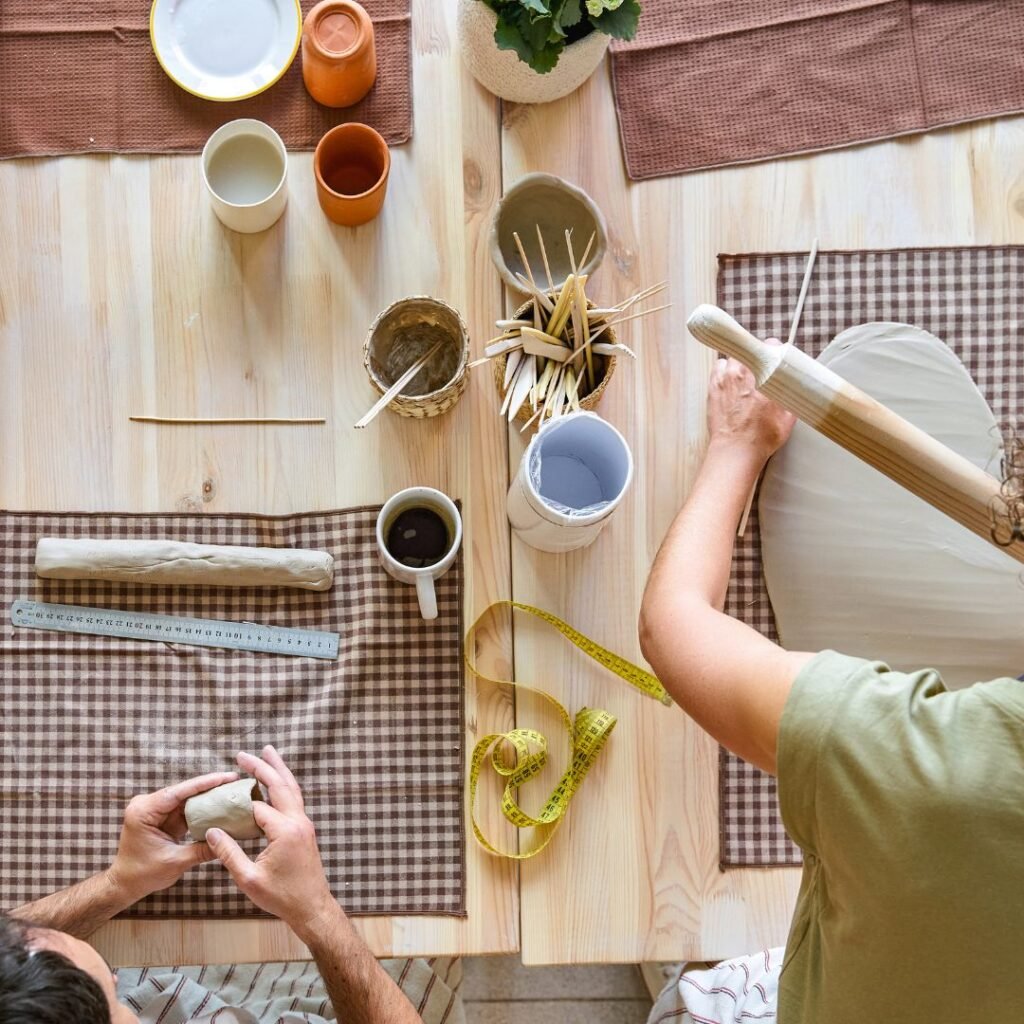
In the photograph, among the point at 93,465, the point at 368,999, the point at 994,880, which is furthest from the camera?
the point at 93,465

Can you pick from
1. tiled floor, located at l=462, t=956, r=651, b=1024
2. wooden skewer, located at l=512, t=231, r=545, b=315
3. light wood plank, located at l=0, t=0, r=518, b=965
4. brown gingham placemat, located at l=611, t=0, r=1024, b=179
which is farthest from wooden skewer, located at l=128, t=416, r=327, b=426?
tiled floor, located at l=462, t=956, r=651, b=1024

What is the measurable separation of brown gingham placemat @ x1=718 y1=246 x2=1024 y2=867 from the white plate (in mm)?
609

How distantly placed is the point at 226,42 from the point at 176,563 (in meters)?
0.64

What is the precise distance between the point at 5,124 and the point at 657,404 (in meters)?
0.87

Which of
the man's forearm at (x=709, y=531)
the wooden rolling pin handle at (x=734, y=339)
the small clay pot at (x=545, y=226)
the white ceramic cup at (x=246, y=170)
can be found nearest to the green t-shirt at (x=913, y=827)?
the man's forearm at (x=709, y=531)

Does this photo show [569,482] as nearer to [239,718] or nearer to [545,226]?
[545,226]

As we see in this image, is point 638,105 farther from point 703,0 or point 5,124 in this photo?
point 5,124

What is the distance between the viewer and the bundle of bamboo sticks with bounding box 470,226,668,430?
1084mm

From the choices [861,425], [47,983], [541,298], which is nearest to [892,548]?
[861,425]

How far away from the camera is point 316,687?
1.16 meters

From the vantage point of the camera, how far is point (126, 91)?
123 centimetres

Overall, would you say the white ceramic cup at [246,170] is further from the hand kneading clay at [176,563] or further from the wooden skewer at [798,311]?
the wooden skewer at [798,311]

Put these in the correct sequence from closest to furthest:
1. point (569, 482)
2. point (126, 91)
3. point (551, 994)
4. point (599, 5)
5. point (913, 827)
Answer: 1. point (913, 827)
2. point (599, 5)
3. point (569, 482)
4. point (126, 91)
5. point (551, 994)

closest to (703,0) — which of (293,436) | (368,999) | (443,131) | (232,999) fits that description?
(443,131)
